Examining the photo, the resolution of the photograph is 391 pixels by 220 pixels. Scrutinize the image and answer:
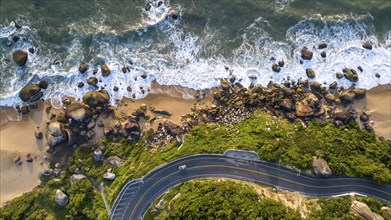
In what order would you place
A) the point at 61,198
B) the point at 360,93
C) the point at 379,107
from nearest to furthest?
1. the point at 61,198
2. the point at 360,93
3. the point at 379,107

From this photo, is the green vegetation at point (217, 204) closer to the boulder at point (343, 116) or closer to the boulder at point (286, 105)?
the boulder at point (286, 105)

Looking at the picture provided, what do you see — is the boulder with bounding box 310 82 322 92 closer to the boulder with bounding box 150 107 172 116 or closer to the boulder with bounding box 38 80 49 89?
the boulder with bounding box 150 107 172 116

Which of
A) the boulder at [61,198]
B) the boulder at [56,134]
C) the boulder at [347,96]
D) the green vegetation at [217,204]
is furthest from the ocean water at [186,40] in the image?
the green vegetation at [217,204]

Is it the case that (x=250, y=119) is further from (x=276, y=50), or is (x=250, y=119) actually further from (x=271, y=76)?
(x=276, y=50)

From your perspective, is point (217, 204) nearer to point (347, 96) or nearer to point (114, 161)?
point (114, 161)

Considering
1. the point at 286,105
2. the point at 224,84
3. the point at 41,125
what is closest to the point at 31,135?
the point at 41,125

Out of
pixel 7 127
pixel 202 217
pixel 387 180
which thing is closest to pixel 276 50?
pixel 387 180

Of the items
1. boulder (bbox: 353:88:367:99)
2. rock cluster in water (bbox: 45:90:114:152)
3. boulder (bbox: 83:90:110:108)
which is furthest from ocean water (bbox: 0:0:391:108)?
rock cluster in water (bbox: 45:90:114:152)
